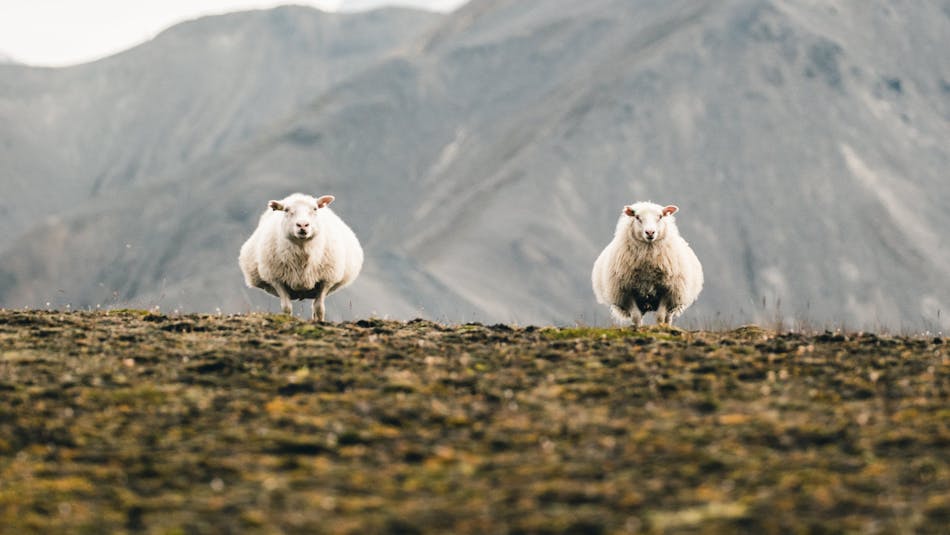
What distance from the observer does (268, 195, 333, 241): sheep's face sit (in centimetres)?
1956

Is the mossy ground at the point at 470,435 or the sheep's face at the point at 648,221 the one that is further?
the sheep's face at the point at 648,221

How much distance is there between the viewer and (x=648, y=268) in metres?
19.7

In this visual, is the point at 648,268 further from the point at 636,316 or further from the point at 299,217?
the point at 299,217

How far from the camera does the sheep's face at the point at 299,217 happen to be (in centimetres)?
1956

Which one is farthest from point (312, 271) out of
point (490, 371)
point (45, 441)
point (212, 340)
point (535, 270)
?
point (535, 270)

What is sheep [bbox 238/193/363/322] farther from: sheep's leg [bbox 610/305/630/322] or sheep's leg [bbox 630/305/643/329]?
sheep's leg [bbox 630/305/643/329]

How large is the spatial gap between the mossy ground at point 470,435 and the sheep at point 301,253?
6.07m

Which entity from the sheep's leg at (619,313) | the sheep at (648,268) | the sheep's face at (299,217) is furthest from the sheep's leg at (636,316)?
the sheep's face at (299,217)

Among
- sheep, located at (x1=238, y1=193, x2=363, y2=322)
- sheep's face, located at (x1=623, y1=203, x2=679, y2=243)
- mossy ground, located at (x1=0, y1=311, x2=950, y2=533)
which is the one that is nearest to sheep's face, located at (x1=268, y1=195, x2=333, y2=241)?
sheep, located at (x1=238, y1=193, x2=363, y2=322)

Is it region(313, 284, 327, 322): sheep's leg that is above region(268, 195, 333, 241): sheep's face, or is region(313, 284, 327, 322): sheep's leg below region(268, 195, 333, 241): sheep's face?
below

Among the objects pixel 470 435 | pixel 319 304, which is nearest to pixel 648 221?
pixel 319 304

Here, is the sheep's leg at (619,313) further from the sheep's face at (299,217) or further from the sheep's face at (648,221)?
the sheep's face at (299,217)

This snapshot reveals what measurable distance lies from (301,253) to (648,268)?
5.40 metres

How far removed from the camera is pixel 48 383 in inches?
441
